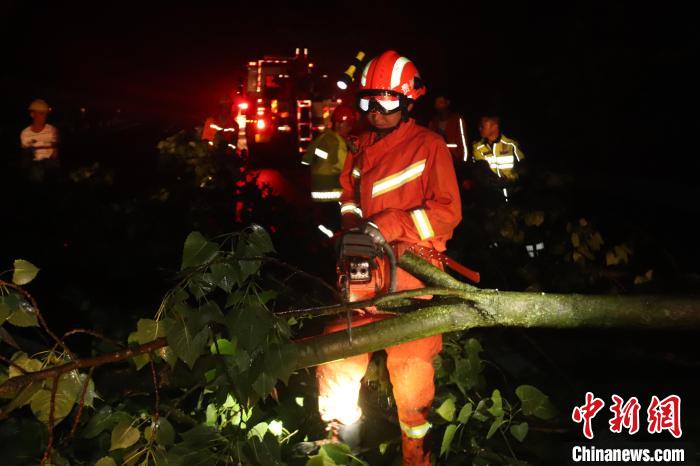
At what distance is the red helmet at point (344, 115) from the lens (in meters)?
7.43

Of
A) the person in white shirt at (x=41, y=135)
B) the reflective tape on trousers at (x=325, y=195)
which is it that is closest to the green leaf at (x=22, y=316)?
the reflective tape on trousers at (x=325, y=195)

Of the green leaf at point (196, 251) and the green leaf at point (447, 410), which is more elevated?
the green leaf at point (196, 251)

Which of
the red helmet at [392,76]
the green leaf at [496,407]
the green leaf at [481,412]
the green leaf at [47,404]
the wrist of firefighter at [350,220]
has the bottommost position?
the green leaf at [481,412]

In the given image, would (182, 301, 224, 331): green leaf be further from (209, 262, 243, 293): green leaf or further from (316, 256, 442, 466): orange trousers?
(316, 256, 442, 466): orange trousers

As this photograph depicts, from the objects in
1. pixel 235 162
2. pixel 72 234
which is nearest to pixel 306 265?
pixel 235 162

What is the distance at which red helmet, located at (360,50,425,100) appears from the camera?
3.23 meters

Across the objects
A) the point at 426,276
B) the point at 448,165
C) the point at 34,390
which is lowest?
the point at 34,390

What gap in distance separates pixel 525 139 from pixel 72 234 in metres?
12.1

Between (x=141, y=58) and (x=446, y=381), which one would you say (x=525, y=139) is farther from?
(x=141, y=58)

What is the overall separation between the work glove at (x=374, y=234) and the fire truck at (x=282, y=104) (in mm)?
8497

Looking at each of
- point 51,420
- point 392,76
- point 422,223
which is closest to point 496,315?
point 422,223

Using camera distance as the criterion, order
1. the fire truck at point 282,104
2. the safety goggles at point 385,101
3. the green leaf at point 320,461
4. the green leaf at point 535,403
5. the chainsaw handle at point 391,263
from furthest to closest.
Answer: the fire truck at point 282,104 → the safety goggles at point 385,101 → the green leaf at point 535,403 → the chainsaw handle at point 391,263 → the green leaf at point 320,461

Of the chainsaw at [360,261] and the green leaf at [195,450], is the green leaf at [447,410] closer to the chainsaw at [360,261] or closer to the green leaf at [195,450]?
the chainsaw at [360,261]

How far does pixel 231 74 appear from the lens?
2794 centimetres
